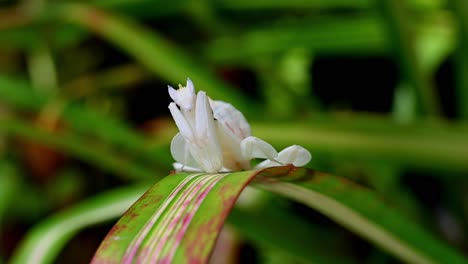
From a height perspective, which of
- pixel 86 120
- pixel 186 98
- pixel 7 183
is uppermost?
pixel 186 98

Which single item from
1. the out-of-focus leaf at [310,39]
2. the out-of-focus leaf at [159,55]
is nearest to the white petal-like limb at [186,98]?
the out-of-focus leaf at [159,55]

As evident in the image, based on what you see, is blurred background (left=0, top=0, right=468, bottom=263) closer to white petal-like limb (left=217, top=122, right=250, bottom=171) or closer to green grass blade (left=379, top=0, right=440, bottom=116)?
green grass blade (left=379, top=0, right=440, bottom=116)

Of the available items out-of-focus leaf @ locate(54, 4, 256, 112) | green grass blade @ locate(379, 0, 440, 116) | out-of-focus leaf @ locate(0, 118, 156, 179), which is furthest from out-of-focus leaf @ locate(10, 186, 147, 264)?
green grass blade @ locate(379, 0, 440, 116)

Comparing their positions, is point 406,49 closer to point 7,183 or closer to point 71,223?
point 71,223

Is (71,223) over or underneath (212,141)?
underneath

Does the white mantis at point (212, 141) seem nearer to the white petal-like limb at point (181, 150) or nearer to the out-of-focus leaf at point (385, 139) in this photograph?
the white petal-like limb at point (181, 150)

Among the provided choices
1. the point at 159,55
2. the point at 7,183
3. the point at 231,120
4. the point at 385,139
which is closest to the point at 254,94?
the point at 159,55

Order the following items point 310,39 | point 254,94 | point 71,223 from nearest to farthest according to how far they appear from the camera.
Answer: point 71,223 → point 310,39 → point 254,94
